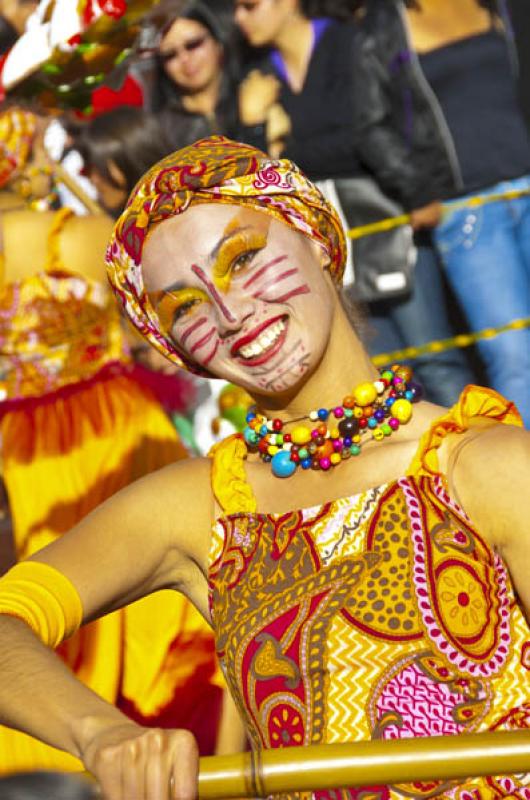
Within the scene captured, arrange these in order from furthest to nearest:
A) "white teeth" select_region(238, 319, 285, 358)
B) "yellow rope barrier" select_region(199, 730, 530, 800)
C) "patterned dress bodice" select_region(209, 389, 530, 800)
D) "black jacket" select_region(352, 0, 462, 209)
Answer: "black jacket" select_region(352, 0, 462, 209) → "white teeth" select_region(238, 319, 285, 358) → "patterned dress bodice" select_region(209, 389, 530, 800) → "yellow rope barrier" select_region(199, 730, 530, 800)

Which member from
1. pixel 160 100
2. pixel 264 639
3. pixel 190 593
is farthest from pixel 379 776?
pixel 160 100

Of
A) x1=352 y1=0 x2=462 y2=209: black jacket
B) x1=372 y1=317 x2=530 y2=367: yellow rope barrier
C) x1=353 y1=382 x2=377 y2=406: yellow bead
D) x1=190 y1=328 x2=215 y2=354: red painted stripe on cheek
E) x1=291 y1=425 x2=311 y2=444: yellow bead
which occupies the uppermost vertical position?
x1=190 y1=328 x2=215 y2=354: red painted stripe on cheek

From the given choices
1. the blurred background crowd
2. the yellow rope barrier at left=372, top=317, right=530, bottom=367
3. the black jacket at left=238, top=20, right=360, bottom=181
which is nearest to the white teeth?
the blurred background crowd

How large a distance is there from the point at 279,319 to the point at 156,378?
2015 millimetres

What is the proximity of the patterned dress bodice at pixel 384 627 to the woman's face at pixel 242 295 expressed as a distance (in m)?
0.20

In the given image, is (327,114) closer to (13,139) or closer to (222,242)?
(13,139)

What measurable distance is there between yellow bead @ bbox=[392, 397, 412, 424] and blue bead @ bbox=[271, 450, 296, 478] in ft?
0.49

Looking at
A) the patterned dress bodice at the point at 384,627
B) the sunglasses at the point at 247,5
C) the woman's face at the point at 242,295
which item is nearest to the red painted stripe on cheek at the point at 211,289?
the woman's face at the point at 242,295

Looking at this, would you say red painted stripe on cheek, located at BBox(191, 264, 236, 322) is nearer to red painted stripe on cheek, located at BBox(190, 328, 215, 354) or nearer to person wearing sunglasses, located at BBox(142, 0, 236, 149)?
red painted stripe on cheek, located at BBox(190, 328, 215, 354)

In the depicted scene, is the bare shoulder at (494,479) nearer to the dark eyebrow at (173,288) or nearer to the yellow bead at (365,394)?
the yellow bead at (365,394)

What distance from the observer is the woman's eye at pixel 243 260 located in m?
1.98

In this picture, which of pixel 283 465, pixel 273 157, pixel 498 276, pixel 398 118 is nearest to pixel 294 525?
pixel 283 465

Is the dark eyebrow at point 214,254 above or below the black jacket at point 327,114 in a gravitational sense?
above

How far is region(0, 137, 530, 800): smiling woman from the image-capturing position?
5.91ft
